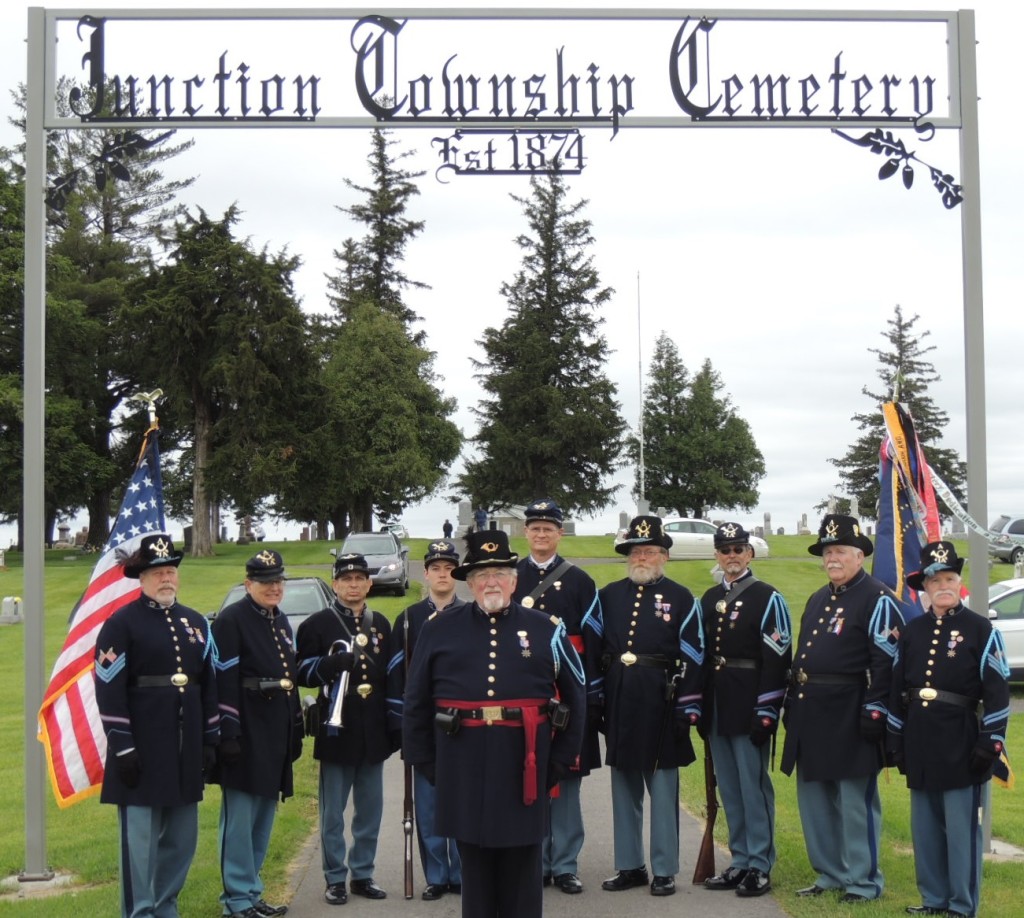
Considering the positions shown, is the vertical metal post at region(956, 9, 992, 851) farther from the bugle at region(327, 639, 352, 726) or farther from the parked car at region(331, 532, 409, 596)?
the parked car at region(331, 532, 409, 596)

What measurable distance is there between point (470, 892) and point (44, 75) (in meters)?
6.44

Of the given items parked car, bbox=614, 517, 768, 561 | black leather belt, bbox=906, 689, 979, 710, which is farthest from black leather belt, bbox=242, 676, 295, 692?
parked car, bbox=614, 517, 768, 561

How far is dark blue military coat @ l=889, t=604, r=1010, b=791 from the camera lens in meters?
7.66

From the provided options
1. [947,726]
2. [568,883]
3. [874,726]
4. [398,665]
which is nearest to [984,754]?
[947,726]

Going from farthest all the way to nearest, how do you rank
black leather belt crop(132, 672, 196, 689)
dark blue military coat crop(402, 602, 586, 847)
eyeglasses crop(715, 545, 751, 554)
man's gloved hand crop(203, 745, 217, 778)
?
1. eyeglasses crop(715, 545, 751, 554)
2. man's gloved hand crop(203, 745, 217, 778)
3. black leather belt crop(132, 672, 196, 689)
4. dark blue military coat crop(402, 602, 586, 847)

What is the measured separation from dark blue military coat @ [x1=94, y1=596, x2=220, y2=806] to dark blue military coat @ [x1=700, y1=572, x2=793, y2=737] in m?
3.18

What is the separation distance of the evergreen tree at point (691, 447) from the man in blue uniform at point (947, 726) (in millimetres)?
66864

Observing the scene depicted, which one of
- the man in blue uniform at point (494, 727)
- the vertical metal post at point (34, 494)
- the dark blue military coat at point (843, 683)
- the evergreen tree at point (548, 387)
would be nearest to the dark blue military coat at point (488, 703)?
the man in blue uniform at point (494, 727)

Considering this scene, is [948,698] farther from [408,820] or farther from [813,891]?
[408,820]

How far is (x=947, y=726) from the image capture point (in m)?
7.71

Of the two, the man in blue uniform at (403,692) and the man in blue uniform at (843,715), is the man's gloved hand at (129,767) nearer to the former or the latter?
the man in blue uniform at (403,692)

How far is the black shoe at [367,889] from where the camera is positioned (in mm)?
8336

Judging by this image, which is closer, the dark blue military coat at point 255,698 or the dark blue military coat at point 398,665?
the dark blue military coat at point 255,698

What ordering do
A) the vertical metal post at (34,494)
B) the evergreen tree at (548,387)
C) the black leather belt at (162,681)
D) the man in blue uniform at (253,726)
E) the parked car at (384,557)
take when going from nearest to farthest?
the black leather belt at (162,681) → the man in blue uniform at (253,726) → the vertical metal post at (34,494) → the parked car at (384,557) → the evergreen tree at (548,387)
